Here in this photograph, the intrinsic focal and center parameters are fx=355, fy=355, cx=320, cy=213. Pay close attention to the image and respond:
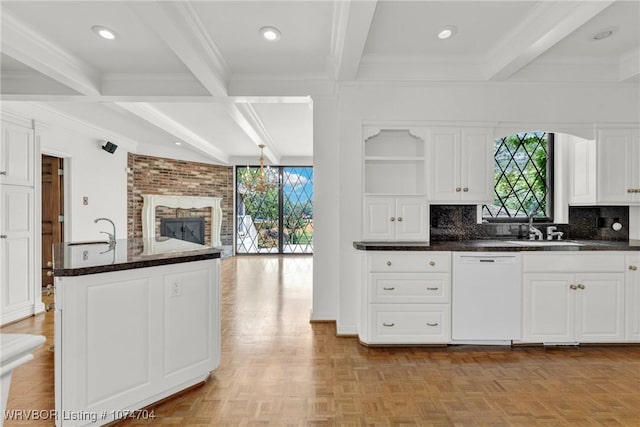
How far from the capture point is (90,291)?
72.2 inches

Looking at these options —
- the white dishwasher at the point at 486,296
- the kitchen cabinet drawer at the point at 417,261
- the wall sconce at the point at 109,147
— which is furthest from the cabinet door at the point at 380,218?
the wall sconce at the point at 109,147

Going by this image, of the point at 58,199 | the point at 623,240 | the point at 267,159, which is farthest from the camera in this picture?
the point at 267,159

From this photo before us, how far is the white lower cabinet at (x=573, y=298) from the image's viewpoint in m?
3.02

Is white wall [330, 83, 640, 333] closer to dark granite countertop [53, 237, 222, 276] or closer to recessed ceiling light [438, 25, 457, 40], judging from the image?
recessed ceiling light [438, 25, 457, 40]

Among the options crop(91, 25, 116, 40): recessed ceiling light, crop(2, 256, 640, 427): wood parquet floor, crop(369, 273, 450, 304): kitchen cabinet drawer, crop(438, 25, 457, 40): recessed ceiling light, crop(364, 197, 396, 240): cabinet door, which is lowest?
crop(2, 256, 640, 427): wood parquet floor

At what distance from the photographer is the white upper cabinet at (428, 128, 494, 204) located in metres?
3.35

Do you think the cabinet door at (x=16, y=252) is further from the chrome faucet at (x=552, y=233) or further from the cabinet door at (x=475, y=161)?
the chrome faucet at (x=552, y=233)

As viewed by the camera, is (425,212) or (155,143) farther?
(155,143)

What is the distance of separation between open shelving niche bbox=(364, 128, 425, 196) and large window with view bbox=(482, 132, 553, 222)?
921 millimetres

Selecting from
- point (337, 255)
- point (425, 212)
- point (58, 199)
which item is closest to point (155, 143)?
point (58, 199)

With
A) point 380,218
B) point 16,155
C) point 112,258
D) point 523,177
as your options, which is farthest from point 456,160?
point 16,155

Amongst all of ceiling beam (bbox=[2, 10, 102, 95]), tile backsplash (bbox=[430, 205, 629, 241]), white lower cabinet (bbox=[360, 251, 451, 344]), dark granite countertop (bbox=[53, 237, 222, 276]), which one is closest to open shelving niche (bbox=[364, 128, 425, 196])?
tile backsplash (bbox=[430, 205, 629, 241])

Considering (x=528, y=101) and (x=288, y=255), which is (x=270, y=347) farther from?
(x=288, y=255)

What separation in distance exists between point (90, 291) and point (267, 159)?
7.14 m
